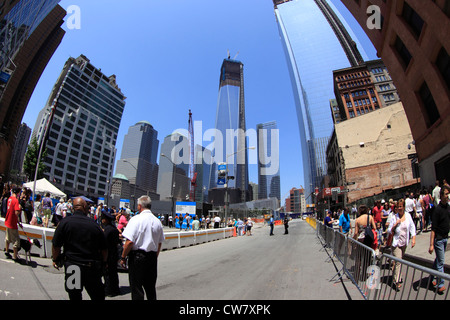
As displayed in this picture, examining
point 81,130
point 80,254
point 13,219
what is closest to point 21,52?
point 81,130

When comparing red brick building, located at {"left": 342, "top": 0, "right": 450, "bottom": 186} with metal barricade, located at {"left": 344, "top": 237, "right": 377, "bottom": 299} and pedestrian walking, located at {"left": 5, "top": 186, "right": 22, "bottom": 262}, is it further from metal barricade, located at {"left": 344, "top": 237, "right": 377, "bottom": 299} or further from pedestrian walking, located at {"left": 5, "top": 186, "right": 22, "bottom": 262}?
pedestrian walking, located at {"left": 5, "top": 186, "right": 22, "bottom": 262}

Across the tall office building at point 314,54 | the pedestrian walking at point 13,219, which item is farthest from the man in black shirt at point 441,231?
the tall office building at point 314,54

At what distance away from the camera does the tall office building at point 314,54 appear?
139375 mm

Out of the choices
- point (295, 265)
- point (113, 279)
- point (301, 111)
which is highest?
point (301, 111)

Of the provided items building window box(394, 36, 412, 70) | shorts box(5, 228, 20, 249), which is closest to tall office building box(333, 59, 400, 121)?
building window box(394, 36, 412, 70)

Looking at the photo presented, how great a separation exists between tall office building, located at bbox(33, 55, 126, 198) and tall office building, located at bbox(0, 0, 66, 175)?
19.5 metres

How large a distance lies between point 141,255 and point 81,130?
127169mm

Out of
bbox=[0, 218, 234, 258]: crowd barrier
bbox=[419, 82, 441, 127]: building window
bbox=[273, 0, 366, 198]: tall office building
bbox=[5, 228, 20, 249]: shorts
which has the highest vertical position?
bbox=[273, 0, 366, 198]: tall office building

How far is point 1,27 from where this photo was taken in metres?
35.2

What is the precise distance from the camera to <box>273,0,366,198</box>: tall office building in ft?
457

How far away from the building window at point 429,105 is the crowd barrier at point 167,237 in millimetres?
17824

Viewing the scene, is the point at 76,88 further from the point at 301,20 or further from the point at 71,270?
the point at 301,20

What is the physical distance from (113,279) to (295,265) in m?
5.87

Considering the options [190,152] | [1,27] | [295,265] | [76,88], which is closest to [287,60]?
[190,152]
